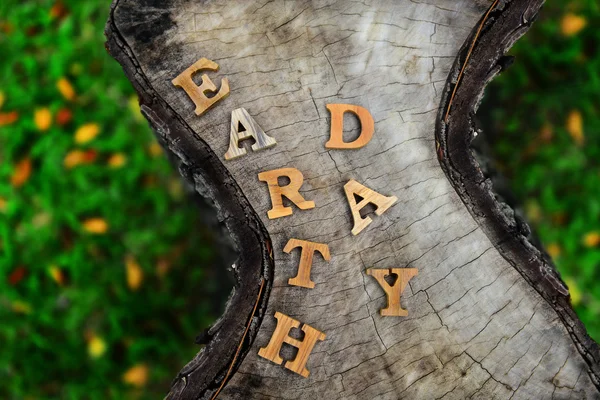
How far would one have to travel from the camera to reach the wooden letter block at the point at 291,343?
151cm

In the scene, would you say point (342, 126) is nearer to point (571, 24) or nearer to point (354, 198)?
point (354, 198)

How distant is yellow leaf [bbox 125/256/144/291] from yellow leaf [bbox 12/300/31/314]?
56 cm

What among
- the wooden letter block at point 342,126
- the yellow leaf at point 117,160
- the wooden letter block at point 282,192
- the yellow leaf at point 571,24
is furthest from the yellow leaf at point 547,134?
the yellow leaf at point 117,160

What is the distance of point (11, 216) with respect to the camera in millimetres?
2742

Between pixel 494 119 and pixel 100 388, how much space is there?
105 inches

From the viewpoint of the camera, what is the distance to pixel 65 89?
111 inches

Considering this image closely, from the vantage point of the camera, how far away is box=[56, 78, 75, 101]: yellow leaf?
2822 millimetres

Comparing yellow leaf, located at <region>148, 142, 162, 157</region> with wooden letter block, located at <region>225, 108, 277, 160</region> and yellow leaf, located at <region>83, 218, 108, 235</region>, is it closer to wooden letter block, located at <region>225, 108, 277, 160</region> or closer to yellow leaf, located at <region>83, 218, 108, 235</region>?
yellow leaf, located at <region>83, 218, 108, 235</region>

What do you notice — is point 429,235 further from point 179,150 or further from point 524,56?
point 524,56

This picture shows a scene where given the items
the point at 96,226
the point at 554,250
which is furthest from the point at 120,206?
the point at 554,250

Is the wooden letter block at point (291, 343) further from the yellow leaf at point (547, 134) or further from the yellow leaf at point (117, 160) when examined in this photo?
the yellow leaf at point (547, 134)

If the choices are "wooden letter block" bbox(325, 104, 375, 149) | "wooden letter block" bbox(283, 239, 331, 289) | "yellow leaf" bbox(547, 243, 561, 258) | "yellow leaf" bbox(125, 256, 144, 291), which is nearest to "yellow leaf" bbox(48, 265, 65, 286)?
"yellow leaf" bbox(125, 256, 144, 291)

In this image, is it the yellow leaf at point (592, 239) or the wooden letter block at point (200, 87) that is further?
the yellow leaf at point (592, 239)

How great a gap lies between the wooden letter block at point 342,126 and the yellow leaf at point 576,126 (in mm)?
1758
